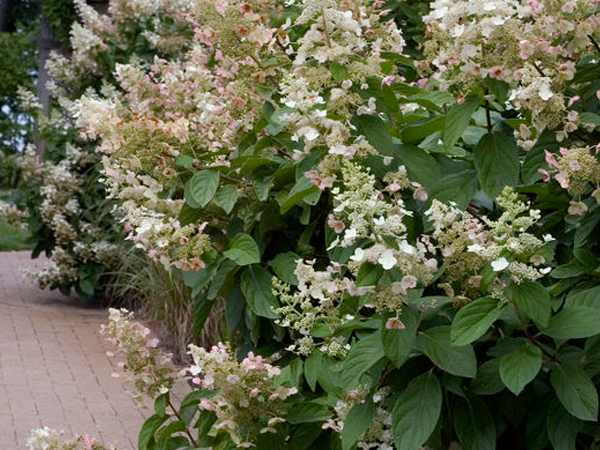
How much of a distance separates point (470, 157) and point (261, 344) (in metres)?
1.02

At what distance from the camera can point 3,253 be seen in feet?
44.5

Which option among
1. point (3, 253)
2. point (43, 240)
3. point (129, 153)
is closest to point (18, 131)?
point (3, 253)

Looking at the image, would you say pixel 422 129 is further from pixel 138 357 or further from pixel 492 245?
pixel 138 357

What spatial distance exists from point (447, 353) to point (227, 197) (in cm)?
126

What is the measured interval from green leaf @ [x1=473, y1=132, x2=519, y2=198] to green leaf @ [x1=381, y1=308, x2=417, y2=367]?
1.61 ft

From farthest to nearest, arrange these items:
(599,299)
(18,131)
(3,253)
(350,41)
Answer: (18,131) → (3,253) → (350,41) → (599,299)

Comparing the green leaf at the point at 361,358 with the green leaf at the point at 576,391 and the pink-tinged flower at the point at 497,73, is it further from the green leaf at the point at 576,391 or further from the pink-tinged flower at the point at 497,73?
the pink-tinged flower at the point at 497,73

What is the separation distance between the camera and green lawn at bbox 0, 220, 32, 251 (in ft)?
48.4

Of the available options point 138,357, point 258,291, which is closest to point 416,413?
point 258,291

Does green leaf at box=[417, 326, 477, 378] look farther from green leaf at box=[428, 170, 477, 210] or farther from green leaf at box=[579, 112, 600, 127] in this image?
green leaf at box=[579, 112, 600, 127]

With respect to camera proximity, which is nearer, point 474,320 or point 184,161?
point 474,320

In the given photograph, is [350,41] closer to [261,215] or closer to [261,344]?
[261,215]

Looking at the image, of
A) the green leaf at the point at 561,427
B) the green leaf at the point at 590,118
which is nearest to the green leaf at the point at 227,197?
the green leaf at the point at 590,118

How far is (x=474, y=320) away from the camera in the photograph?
2379mm
